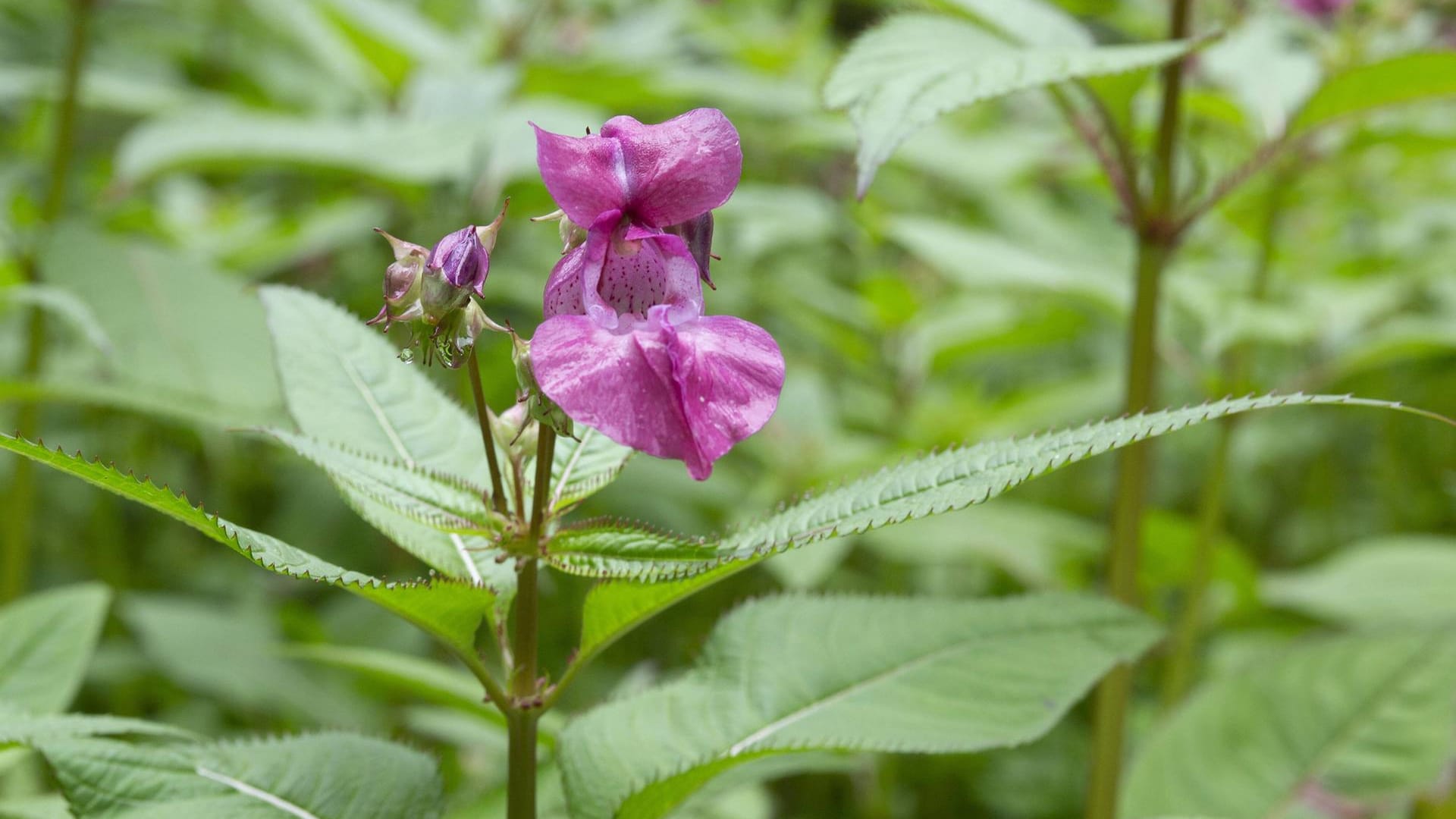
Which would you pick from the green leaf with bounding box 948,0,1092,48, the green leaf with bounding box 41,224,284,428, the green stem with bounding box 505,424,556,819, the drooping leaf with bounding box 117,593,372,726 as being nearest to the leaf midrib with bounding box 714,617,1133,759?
the green stem with bounding box 505,424,556,819

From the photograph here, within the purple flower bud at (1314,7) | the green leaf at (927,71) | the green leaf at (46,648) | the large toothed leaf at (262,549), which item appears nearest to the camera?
the large toothed leaf at (262,549)

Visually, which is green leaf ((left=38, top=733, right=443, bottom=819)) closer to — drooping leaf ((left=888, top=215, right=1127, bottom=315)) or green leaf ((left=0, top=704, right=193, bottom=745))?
green leaf ((left=0, top=704, right=193, bottom=745))

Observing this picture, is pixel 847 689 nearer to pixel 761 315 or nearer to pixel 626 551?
pixel 626 551

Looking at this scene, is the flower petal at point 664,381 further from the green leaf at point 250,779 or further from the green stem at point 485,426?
the green leaf at point 250,779

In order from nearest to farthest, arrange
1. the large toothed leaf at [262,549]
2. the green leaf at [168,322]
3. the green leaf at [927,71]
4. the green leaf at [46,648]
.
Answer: the large toothed leaf at [262,549]
the green leaf at [927,71]
the green leaf at [46,648]
the green leaf at [168,322]

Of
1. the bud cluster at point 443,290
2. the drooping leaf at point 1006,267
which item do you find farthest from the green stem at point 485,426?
the drooping leaf at point 1006,267

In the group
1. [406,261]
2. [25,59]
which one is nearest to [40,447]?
[406,261]
